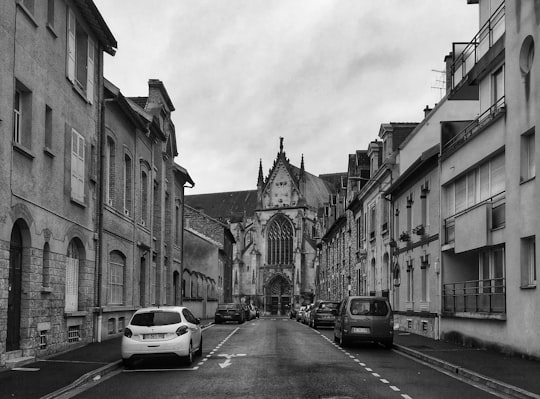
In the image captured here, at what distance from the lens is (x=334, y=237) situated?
6538cm

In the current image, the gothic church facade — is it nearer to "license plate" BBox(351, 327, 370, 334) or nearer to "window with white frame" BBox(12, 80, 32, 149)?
"license plate" BBox(351, 327, 370, 334)

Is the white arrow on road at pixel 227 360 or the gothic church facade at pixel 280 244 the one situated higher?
the gothic church facade at pixel 280 244

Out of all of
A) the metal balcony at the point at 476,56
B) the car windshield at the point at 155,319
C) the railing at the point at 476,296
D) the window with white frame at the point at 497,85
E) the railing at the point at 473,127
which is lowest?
the car windshield at the point at 155,319

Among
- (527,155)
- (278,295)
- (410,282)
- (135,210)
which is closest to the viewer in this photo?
(527,155)

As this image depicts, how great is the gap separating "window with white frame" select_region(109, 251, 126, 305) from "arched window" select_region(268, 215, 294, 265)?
68050 millimetres

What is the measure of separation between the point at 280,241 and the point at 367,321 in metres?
73.3

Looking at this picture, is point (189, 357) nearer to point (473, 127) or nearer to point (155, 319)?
point (155, 319)

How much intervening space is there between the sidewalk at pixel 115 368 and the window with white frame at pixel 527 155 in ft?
15.0

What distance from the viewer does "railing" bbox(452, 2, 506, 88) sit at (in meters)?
21.9

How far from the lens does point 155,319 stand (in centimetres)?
1744

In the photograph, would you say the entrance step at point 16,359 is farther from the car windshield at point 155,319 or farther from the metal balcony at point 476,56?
the metal balcony at point 476,56

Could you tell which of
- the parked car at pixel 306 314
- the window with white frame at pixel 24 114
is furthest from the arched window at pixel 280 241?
the window with white frame at pixel 24 114

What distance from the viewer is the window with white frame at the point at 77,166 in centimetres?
2078

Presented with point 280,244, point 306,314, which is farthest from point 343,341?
point 280,244
